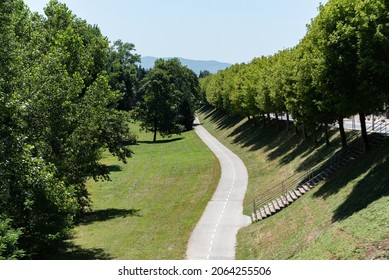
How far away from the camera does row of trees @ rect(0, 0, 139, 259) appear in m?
15.8

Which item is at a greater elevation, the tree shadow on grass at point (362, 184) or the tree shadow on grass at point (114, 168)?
the tree shadow on grass at point (362, 184)

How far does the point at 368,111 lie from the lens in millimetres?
28656

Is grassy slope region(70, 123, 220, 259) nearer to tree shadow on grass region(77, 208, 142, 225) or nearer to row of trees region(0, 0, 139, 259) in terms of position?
tree shadow on grass region(77, 208, 142, 225)

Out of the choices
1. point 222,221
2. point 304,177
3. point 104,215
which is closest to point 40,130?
point 222,221

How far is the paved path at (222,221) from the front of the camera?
24922mm

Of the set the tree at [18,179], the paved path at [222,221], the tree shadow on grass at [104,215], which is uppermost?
the tree at [18,179]

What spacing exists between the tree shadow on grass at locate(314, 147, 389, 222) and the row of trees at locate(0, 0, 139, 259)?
14.0m

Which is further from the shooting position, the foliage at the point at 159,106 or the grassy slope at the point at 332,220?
the foliage at the point at 159,106

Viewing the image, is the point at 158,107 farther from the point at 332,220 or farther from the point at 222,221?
the point at 332,220

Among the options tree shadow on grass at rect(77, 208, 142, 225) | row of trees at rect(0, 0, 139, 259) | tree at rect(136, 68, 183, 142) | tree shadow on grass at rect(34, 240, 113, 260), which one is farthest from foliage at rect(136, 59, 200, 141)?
tree shadow on grass at rect(34, 240, 113, 260)

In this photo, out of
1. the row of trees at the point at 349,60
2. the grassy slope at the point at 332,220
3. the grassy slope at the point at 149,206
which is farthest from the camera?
the grassy slope at the point at 149,206

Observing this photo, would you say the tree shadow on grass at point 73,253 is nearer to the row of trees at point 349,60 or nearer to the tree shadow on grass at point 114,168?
the row of trees at point 349,60

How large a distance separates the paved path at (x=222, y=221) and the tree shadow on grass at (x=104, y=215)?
658cm

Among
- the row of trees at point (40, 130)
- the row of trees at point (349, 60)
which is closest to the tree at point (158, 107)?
the row of trees at point (40, 130)
